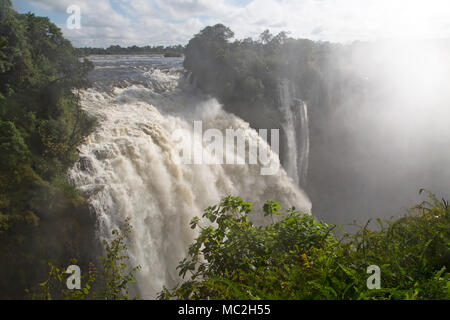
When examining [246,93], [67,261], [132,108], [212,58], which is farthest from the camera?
[212,58]

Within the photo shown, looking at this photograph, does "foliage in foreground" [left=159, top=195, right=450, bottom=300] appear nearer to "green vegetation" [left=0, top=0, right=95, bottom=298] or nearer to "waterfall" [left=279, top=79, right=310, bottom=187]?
"green vegetation" [left=0, top=0, right=95, bottom=298]

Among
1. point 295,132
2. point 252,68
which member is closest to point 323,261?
point 295,132

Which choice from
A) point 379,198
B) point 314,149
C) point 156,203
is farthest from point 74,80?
point 379,198

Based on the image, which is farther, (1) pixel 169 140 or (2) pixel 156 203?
(1) pixel 169 140

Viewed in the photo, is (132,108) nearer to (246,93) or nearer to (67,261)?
(67,261)

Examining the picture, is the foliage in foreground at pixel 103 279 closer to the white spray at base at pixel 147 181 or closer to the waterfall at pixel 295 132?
the white spray at base at pixel 147 181

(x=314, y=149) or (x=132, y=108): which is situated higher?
(x=132, y=108)
